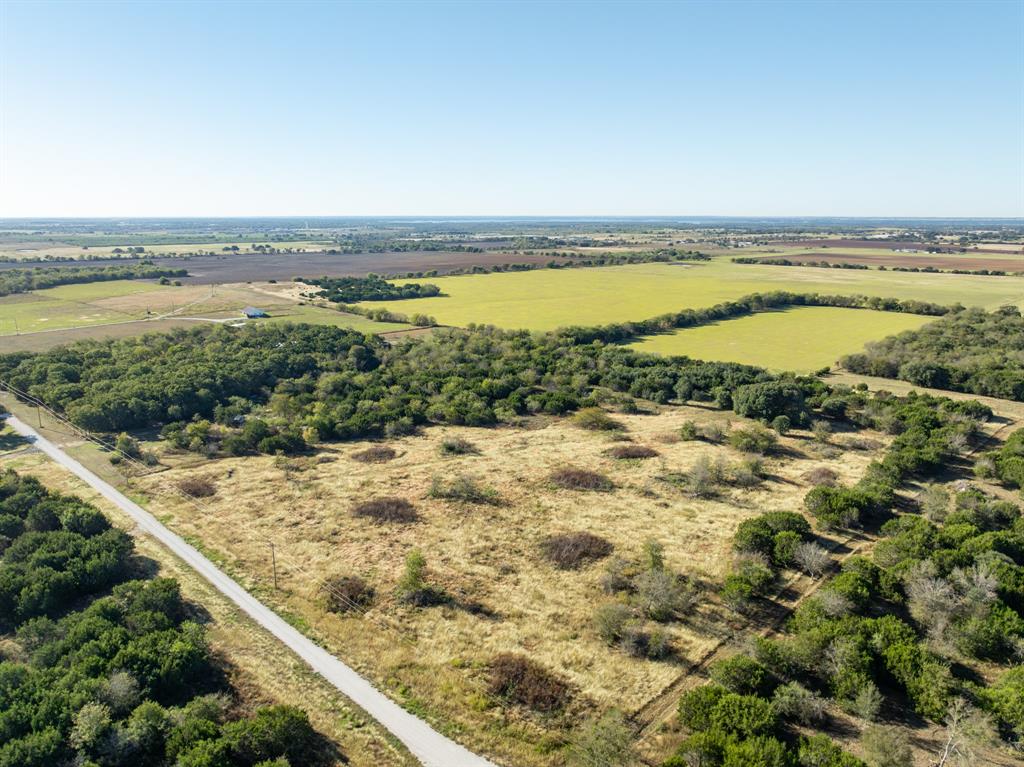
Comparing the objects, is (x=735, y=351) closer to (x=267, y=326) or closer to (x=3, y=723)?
(x=267, y=326)

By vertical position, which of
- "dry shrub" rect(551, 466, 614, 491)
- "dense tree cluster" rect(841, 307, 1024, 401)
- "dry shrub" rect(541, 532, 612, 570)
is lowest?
"dry shrub" rect(541, 532, 612, 570)

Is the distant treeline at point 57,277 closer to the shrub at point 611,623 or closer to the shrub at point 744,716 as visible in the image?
the shrub at point 611,623

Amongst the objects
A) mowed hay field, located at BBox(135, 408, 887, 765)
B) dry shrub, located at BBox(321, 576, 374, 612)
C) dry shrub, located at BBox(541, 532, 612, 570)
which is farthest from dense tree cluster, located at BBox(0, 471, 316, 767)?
dry shrub, located at BBox(541, 532, 612, 570)

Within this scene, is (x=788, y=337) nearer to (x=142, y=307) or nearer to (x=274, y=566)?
(x=274, y=566)

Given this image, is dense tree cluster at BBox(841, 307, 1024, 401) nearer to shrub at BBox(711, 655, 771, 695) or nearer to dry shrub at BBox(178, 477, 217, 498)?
shrub at BBox(711, 655, 771, 695)

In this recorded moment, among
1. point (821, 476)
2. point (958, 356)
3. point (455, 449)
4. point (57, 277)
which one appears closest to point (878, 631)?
point (821, 476)

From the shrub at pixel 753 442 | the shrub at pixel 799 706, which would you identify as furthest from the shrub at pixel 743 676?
the shrub at pixel 753 442

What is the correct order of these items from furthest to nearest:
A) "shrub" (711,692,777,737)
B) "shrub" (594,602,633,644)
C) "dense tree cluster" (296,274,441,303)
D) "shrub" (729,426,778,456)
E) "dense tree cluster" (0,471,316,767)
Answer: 1. "dense tree cluster" (296,274,441,303)
2. "shrub" (729,426,778,456)
3. "shrub" (594,602,633,644)
4. "shrub" (711,692,777,737)
5. "dense tree cluster" (0,471,316,767)

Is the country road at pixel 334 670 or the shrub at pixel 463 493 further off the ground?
the shrub at pixel 463 493
